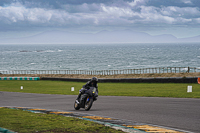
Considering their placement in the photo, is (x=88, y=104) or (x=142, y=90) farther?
(x=142, y=90)

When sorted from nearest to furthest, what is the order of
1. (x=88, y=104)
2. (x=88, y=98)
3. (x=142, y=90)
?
(x=88, y=98) < (x=88, y=104) < (x=142, y=90)

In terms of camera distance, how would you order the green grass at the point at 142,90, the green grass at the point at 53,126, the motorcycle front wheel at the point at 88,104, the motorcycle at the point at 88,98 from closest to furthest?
the green grass at the point at 53,126
the motorcycle at the point at 88,98
the motorcycle front wheel at the point at 88,104
the green grass at the point at 142,90

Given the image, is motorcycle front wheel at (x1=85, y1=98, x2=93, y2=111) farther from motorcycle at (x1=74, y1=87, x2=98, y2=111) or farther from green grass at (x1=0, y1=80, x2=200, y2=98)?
green grass at (x1=0, y1=80, x2=200, y2=98)

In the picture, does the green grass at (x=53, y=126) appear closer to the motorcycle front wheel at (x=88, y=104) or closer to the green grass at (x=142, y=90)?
the motorcycle front wheel at (x=88, y=104)

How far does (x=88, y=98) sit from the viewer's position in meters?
13.0

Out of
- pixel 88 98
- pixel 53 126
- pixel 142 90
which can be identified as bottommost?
pixel 142 90

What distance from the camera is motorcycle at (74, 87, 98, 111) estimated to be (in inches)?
497

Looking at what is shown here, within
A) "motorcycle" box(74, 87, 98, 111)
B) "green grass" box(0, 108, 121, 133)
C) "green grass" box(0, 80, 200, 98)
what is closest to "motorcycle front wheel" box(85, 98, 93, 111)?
"motorcycle" box(74, 87, 98, 111)

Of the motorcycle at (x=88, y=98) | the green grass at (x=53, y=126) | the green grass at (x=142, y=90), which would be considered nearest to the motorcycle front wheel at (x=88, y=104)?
the motorcycle at (x=88, y=98)

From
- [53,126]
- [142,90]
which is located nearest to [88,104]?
[53,126]

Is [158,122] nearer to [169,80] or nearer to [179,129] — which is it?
[179,129]

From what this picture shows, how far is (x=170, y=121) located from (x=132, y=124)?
134 cm

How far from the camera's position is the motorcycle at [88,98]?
1262 centimetres

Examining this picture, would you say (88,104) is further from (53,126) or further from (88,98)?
(53,126)
